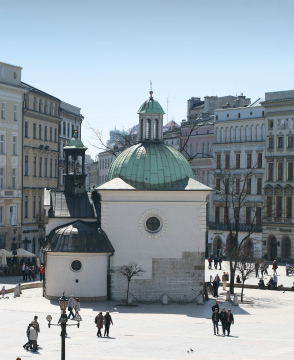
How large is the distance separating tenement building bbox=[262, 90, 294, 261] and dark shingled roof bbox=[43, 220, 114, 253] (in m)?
35.1

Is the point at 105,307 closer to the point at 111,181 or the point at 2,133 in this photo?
the point at 111,181

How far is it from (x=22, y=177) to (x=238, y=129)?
25481mm

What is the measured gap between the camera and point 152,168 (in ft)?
190

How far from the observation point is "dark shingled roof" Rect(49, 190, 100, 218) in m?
59.9

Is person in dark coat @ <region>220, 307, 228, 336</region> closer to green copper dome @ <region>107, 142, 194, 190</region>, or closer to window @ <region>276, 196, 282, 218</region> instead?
green copper dome @ <region>107, 142, 194, 190</region>

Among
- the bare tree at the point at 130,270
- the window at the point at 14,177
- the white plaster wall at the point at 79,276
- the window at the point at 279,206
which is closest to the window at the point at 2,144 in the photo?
the window at the point at 14,177

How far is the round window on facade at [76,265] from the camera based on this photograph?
55625 mm

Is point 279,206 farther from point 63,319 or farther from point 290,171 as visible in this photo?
point 63,319

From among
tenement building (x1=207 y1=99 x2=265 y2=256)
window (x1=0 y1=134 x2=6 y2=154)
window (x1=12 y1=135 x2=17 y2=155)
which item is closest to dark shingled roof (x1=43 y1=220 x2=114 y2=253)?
window (x1=0 y1=134 x2=6 y2=154)

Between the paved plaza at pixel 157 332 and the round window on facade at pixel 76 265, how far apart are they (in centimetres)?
236

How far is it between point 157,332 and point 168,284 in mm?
11786

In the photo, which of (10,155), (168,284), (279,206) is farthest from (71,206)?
(279,206)

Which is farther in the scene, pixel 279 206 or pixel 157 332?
pixel 279 206

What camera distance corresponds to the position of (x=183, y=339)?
4259cm
